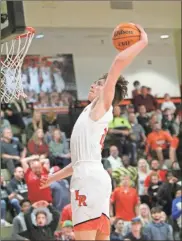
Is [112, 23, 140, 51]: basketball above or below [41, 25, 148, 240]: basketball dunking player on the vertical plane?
above

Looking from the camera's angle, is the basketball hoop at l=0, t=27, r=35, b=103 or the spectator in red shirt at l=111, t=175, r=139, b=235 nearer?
the basketball hoop at l=0, t=27, r=35, b=103

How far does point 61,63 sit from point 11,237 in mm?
8374

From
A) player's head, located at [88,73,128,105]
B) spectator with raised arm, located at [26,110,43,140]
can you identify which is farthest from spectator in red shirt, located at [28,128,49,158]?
player's head, located at [88,73,128,105]

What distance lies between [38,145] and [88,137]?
806cm

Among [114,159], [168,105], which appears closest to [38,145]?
[114,159]

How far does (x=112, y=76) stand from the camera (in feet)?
12.5

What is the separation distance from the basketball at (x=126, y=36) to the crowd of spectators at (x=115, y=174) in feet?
16.0

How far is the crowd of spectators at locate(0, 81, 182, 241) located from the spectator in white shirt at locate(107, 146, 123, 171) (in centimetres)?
2

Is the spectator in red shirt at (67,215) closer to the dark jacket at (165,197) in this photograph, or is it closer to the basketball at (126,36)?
the dark jacket at (165,197)

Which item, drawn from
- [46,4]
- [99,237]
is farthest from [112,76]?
[46,4]

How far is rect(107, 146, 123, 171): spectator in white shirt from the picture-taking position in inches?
461

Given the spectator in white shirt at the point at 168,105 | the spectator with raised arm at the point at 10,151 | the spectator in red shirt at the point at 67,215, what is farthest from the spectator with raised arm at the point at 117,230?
the spectator in white shirt at the point at 168,105

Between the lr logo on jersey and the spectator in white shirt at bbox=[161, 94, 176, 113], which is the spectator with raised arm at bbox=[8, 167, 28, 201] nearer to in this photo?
the spectator in white shirt at bbox=[161, 94, 176, 113]

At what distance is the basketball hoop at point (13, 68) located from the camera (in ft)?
15.8
